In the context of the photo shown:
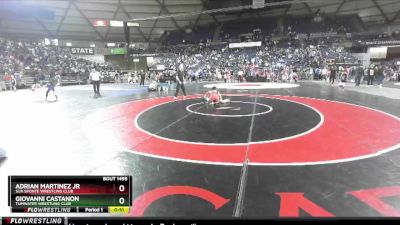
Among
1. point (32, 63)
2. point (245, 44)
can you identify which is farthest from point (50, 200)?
point (245, 44)

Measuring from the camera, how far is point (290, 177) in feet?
11.8

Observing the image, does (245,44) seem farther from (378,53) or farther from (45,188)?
(45,188)

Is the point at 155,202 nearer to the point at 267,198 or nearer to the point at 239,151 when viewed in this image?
the point at 267,198

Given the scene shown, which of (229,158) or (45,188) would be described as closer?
(45,188)

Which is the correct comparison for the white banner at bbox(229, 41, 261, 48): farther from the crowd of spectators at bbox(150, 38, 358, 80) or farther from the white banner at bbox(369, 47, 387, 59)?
the white banner at bbox(369, 47, 387, 59)

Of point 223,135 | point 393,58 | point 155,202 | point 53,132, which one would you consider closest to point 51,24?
point 53,132

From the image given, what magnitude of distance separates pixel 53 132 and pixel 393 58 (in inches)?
1472
